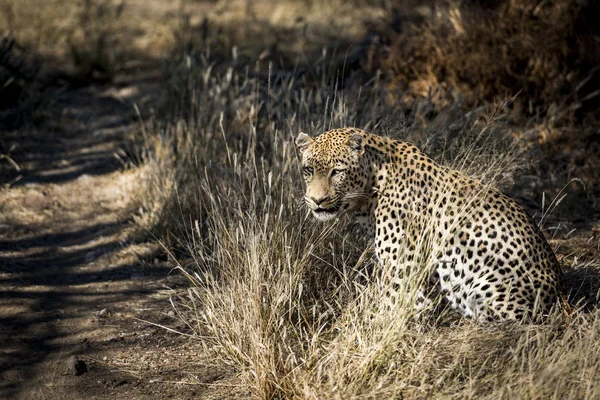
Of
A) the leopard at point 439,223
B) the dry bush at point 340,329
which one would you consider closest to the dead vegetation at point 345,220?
the dry bush at point 340,329

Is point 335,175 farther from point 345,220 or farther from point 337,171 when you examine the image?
point 345,220

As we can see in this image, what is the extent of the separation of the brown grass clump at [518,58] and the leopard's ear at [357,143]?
352 centimetres

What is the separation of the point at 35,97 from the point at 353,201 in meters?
5.50

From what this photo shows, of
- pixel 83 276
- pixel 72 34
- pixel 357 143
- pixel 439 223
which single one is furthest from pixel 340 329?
pixel 72 34

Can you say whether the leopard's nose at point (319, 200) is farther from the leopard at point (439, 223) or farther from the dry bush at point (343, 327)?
the dry bush at point (343, 327)

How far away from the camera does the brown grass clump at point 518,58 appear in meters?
8.91

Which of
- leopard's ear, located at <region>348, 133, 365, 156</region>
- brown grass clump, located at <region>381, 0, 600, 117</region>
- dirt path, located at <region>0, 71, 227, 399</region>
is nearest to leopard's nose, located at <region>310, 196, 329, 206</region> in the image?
leopard's ear, located at <region>348, 133, 365, 156</region>

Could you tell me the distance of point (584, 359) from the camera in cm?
443

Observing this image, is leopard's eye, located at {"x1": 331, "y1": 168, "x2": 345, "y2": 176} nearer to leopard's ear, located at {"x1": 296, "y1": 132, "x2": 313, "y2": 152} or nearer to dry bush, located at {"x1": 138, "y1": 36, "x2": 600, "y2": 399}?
leopard's ear, located at {"x1": 296, "y1": 132, "x2": 313, "y2": 152}

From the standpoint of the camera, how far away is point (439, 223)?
542cm

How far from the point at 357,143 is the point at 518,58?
4158 mm

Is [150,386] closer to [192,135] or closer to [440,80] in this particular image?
[192,135]

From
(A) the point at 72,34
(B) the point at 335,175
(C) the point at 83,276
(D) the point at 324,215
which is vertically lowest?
(C) the point at 83,276

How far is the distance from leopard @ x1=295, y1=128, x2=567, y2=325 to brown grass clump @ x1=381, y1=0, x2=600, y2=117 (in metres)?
3.46
